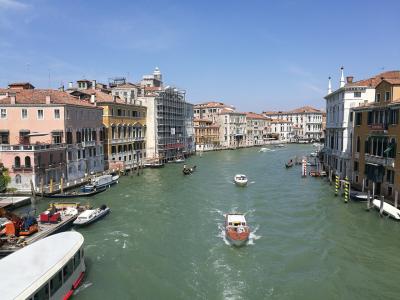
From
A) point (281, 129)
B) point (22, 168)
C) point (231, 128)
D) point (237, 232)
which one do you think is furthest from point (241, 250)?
point (281, 129)

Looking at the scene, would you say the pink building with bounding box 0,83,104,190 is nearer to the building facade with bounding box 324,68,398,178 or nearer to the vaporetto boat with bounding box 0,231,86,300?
the vaporetto boat with bounding box 0,231,86,300

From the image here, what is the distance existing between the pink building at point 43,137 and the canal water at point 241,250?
420 centimetres

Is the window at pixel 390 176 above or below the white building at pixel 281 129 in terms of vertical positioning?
below

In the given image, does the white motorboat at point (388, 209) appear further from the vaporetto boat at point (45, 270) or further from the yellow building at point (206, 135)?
the yellow building at point (206, 135)

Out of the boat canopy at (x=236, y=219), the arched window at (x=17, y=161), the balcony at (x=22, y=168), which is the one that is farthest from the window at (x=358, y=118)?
the arched window at (x=17, y=161)

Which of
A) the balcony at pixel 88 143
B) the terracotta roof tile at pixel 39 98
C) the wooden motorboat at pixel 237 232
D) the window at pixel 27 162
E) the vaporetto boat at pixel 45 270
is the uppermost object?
the terracotta roof tile at pixel 39 98

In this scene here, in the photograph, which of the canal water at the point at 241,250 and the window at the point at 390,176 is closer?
the canal water at the point at 241,250

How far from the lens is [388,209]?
23.3m

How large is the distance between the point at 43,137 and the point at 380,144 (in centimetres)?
2822

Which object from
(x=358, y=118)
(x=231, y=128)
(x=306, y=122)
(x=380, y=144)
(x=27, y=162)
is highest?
(x=306, y=122)

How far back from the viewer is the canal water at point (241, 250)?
1468 centimetres

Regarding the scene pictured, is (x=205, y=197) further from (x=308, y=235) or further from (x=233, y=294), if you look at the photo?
(x=233, y=294)

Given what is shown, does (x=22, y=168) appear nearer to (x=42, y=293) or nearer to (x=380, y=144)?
(x=42, y=293)

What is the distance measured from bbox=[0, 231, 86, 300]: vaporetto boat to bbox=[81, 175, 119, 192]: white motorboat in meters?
16.1
